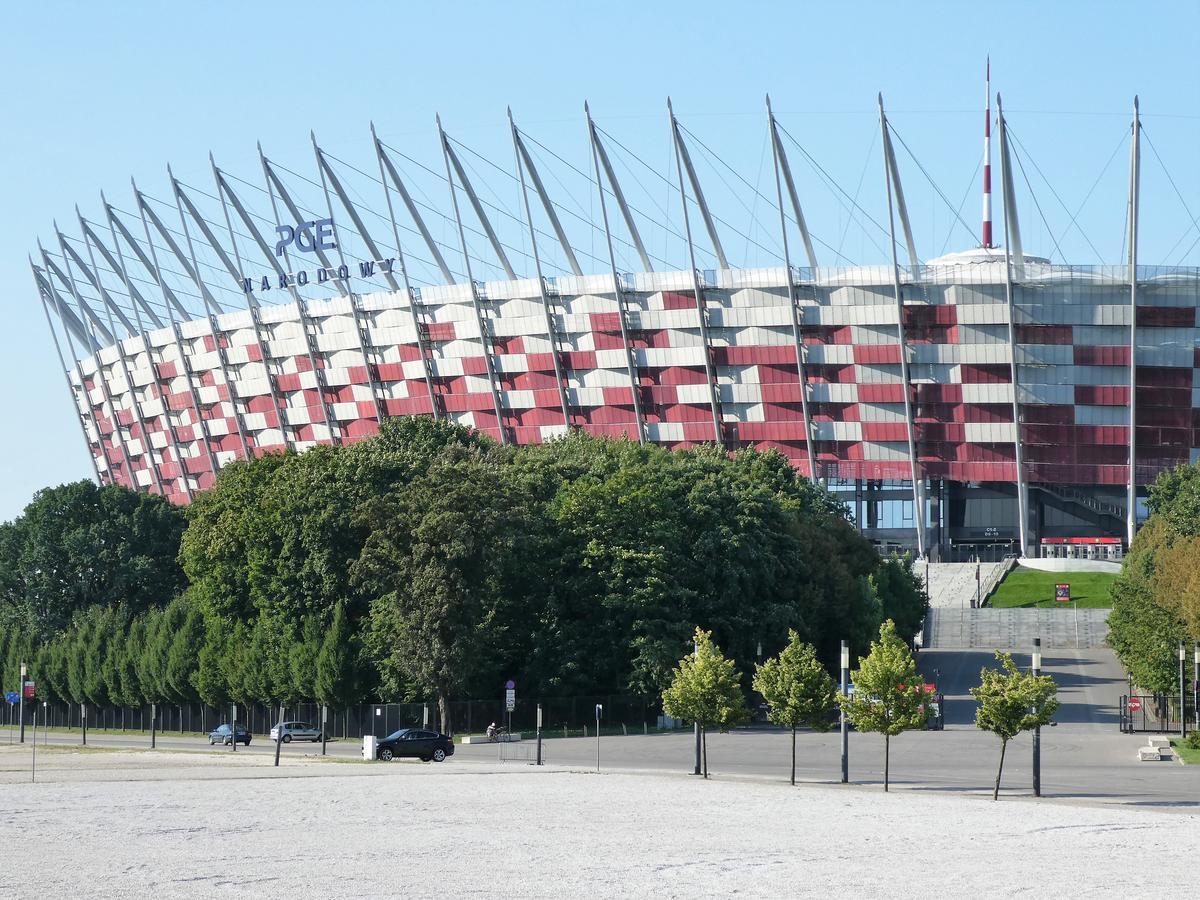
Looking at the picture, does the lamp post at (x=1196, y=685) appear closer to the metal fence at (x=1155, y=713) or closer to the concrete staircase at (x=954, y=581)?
the metal fence at (x=1155, y=713)

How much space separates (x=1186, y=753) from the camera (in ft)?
190

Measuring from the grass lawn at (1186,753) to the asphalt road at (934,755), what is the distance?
90 cm

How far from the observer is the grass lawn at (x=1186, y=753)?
180 feet

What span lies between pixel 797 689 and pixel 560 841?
71.7 ft

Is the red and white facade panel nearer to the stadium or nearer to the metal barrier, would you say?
the stadium

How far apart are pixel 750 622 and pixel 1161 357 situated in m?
71.6

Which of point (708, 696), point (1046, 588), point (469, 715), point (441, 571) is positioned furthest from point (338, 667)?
point (1046, 588)

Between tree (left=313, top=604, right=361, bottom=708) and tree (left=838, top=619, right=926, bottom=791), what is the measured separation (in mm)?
35742

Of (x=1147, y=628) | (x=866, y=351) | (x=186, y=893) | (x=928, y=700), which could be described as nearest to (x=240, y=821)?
(x=186, y=893)

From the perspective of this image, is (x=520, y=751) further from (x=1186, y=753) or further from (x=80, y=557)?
(x=80, y=557)

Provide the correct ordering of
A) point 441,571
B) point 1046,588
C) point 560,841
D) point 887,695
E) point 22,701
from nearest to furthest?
point 560,841
point 887,695
point 22,701
point 441,571
point 1046,588

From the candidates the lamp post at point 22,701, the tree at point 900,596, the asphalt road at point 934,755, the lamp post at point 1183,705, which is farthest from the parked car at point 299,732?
the tree at point 900,596

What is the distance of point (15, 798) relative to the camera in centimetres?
3884

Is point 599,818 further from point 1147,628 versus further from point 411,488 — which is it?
point 1147,628
